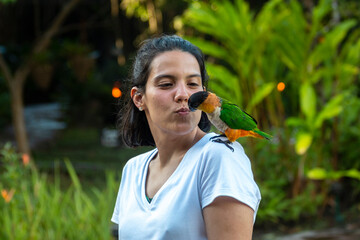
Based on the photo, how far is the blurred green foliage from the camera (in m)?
4.54

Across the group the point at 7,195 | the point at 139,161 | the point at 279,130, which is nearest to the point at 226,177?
the point at 139,161

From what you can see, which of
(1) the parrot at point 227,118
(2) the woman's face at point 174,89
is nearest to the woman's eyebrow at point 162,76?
(2) the woman's face at point 174,89

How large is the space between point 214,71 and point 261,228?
1760mm

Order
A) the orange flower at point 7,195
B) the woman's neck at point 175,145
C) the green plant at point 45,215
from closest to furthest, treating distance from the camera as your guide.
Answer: the woman's neck at point 175,145
the orange flower at point 7,195
the green plant at point 45,215

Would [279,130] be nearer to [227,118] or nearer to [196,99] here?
[227,118]

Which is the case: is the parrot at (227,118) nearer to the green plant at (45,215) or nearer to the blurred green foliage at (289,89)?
the green plant at (45,215)

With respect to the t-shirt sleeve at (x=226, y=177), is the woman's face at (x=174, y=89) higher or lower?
higher

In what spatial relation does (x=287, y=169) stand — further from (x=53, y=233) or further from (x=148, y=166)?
(x=148, y=166)

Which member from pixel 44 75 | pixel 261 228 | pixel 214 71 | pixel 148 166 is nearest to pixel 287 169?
pixel 261 228

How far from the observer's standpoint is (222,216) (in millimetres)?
969

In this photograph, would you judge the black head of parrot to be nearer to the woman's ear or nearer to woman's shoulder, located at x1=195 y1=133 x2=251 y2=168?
woman's shoulder, located at x1=195 y1=133 x2=251 y2=168

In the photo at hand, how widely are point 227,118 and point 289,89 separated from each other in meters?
4.06

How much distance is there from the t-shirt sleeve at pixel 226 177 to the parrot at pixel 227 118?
0.11 ft

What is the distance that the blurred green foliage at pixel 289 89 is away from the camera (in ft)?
14.9
